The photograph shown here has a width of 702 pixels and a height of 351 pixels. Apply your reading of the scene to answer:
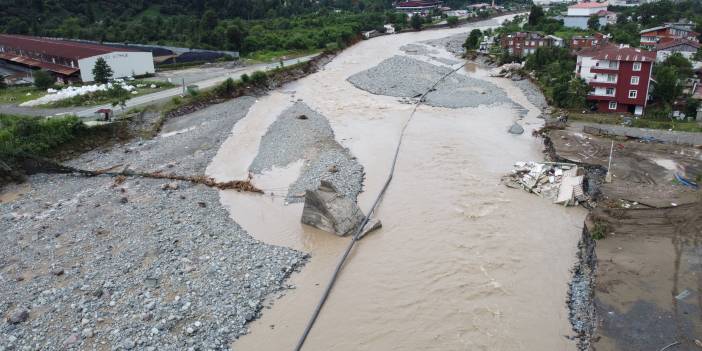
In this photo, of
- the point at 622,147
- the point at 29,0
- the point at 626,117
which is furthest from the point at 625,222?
the point at 29,0

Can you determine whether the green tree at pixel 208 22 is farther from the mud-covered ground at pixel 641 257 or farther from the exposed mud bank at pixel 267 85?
the mud-covered ground at pixel 641 257

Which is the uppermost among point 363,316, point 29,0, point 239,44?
point 29,0

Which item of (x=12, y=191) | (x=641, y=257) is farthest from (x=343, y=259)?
(x=12, y=191)

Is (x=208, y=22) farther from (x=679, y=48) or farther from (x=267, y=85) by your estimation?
(x=679, y=48)

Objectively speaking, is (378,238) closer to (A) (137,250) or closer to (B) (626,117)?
(A) (137,250)

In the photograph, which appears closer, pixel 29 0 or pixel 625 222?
pixel 625 222

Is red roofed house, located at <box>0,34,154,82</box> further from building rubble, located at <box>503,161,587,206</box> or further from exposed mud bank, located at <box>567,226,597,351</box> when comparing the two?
exposed mud bank, located at <box>567,226,597,351</box>

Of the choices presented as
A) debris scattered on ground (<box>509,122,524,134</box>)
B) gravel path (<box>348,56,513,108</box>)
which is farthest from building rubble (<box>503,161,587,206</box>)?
gravel path (<box>348,56,513,108</box>)
